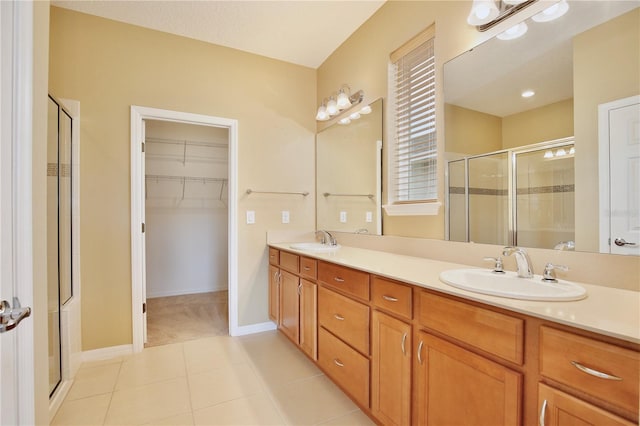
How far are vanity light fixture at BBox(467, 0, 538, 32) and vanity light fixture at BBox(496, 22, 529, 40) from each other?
0.22 feet

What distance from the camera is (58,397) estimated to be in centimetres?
181

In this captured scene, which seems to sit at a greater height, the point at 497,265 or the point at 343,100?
the point at 343,100

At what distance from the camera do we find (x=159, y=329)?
2.95 meters

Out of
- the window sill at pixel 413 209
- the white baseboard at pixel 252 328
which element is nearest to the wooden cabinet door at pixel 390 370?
the window sill at pixel 413 209

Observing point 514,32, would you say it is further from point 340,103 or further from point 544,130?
point 340,103

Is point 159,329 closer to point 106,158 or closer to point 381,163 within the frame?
point 106,158

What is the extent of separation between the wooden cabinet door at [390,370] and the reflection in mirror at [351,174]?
987 mm

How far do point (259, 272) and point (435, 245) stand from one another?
1.79 meters

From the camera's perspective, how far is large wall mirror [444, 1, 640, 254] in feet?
3.68

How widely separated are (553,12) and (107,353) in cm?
357

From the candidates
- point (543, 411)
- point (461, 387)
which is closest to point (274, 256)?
point (461, 387)

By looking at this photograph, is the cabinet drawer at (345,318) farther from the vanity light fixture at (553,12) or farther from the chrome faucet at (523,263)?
the vanity light fixture at (553,12)

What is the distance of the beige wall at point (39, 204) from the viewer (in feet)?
3.46

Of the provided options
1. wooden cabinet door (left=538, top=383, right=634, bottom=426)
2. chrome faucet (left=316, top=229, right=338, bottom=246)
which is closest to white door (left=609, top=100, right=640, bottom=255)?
wooden cabinet door (left=538, top=383, right=634, bottom=426)
